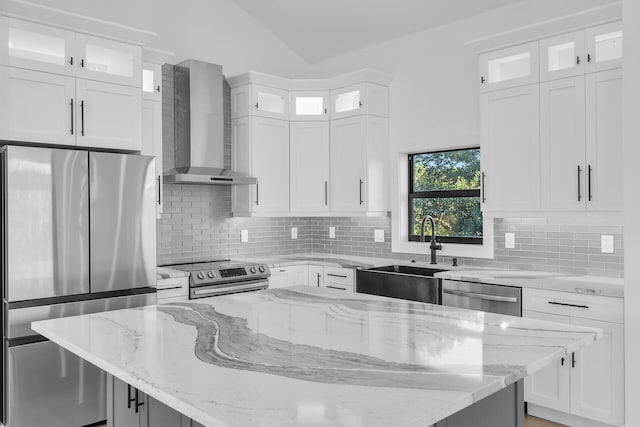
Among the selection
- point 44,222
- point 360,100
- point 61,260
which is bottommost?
point 61,260

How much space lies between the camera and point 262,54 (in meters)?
5.74

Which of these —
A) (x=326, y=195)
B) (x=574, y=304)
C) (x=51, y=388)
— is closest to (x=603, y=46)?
(x=574, y=304)

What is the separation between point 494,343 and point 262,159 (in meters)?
3.65

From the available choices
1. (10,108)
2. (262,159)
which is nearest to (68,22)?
(10,108)

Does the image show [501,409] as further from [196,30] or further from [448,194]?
[196,30]

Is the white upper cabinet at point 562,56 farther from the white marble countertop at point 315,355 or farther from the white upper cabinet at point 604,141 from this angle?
the white marble countertop at point 315,355

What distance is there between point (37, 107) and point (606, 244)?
4111 mm

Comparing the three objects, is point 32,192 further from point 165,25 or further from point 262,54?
point 262,54

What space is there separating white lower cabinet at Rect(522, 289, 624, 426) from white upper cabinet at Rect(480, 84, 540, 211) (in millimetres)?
746

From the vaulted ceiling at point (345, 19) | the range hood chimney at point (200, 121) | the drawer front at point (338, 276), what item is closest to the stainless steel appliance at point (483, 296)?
the drawer front at point (338, 276)

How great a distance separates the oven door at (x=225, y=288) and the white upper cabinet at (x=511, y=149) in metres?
2.07

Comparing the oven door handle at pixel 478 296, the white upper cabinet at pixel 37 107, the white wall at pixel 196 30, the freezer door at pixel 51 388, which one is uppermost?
the white wall at pixel 196 30

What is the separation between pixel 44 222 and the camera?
11.3 feet

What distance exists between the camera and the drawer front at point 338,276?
4895mm
